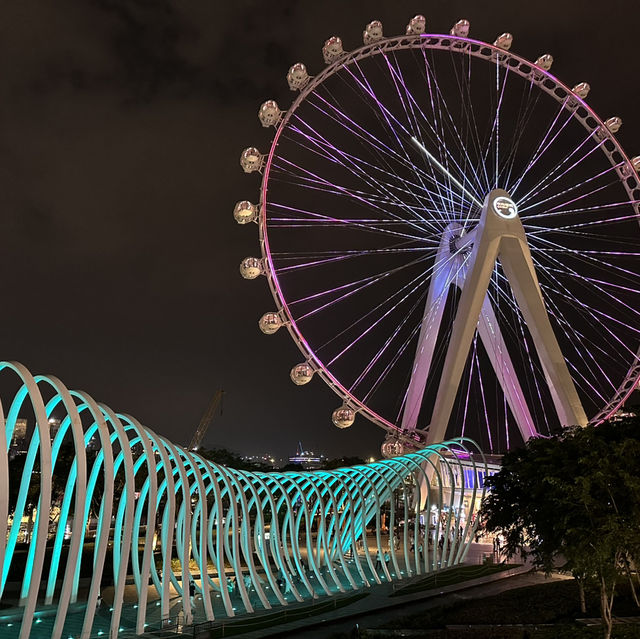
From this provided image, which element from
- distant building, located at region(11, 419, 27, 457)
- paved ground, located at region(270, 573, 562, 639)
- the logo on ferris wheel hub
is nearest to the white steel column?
the logo on ferris wheel hub

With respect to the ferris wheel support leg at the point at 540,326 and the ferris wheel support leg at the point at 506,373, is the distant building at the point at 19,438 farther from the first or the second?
the ferris wheel support leg at the point at 540,326

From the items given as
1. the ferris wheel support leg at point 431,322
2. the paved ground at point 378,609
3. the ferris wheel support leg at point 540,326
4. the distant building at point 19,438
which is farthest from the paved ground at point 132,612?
the distant building at point 19,438

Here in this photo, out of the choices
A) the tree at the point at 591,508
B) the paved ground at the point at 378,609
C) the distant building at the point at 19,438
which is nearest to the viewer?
the tree at the point at 591,508

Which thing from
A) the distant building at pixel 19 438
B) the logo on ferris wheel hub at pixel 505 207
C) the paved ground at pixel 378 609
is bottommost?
the paved ground at pixel 378 609

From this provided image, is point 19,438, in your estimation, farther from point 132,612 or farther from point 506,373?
point 132,612

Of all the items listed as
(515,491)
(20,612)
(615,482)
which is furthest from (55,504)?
(615,482)

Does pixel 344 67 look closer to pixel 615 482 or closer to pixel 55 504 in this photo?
pixel 615 482

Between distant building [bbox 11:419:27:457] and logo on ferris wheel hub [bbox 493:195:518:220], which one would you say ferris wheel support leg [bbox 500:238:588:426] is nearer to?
logo on ferris wheel hub [bbox 493:195:518:220]

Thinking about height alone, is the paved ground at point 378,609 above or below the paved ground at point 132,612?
below
